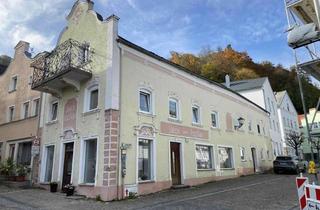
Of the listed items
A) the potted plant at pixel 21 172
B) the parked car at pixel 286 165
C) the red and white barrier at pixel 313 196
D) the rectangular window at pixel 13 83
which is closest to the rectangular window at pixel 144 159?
the potted plant at pixel 21 172

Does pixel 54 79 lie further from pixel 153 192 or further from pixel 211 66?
pixel 211 66

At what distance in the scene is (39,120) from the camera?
18844 mm

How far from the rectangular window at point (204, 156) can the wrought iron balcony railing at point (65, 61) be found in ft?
29.1

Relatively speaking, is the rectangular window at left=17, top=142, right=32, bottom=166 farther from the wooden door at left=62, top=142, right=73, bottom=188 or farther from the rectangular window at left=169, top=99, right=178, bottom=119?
the rectangular window at left=169, top=99, right=178, bottom=119

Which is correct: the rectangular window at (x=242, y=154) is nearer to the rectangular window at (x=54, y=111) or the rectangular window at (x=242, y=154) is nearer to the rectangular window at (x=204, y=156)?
the rectangular window at (x=204, y=156)

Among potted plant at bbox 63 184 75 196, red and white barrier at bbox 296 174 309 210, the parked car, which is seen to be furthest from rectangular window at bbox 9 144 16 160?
the parked car

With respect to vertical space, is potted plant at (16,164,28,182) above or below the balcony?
below

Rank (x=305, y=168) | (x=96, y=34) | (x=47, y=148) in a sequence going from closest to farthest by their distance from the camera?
(x=96, y=34)
(x=47, y=148)
(x=305, y=168)

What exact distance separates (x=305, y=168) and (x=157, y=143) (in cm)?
2121

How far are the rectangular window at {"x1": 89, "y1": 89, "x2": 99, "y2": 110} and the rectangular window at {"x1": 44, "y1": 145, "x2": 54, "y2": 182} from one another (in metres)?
4.40

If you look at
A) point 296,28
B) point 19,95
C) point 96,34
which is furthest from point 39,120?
point 296,28

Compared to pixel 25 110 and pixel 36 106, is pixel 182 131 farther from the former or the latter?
pixel 25 110

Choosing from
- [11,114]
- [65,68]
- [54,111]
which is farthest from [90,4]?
[11,114]

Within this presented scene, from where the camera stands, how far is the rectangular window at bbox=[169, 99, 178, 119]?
1756 cm
